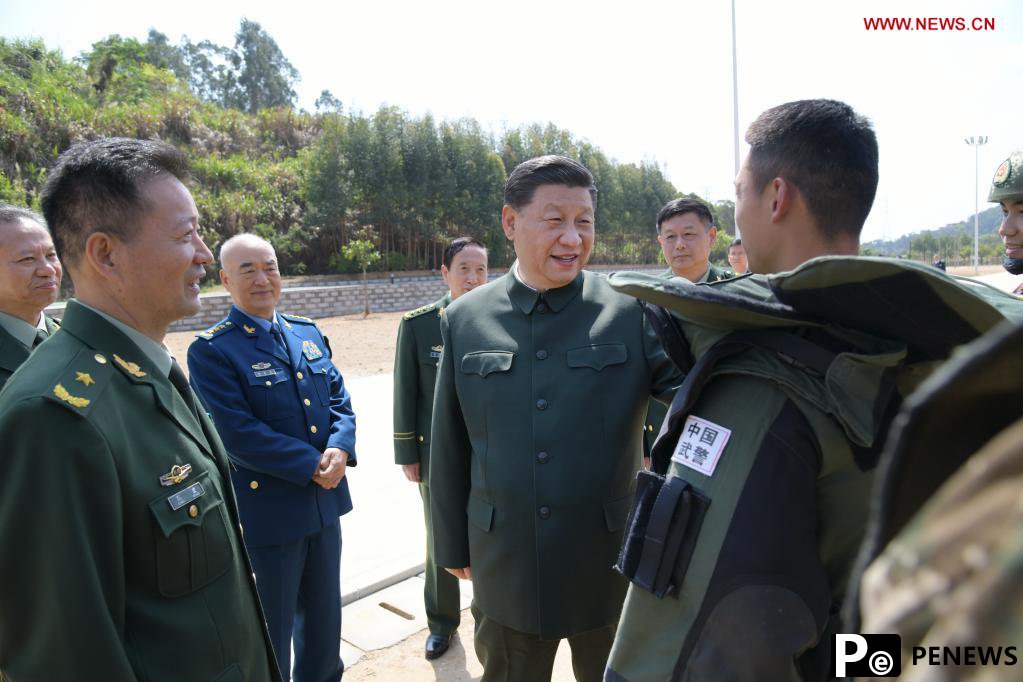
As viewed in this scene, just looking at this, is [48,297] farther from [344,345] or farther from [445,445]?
[344,345]

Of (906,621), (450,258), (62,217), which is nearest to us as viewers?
(906,621)

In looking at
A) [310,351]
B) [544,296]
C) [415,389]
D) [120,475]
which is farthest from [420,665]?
[120,475]

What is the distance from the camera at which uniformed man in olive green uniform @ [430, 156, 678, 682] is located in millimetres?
1994

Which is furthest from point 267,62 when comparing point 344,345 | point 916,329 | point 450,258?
point 916,329

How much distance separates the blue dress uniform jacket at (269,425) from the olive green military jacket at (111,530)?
1.06 metres

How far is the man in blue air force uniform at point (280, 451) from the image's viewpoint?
2.60 metres

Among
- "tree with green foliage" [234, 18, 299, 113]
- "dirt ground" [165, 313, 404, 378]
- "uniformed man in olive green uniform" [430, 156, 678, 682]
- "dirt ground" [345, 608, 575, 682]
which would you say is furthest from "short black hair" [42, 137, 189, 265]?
"tree with green foliage" [234, 18, 299, 113]

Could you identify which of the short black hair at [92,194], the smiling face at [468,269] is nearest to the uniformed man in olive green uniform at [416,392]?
the smiling face at [468,269]

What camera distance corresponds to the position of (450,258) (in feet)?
13.2

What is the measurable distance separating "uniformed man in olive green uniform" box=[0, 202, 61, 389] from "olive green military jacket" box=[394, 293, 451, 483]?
1.62 meters

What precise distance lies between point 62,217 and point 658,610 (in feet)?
5.05

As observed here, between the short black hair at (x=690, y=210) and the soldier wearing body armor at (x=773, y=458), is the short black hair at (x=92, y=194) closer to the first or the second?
the soldier wearing body armor at (x=773, y=458)

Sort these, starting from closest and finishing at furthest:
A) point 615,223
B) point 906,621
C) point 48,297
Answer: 1. point 906,621
2. point 48,297
3. point 615,223
